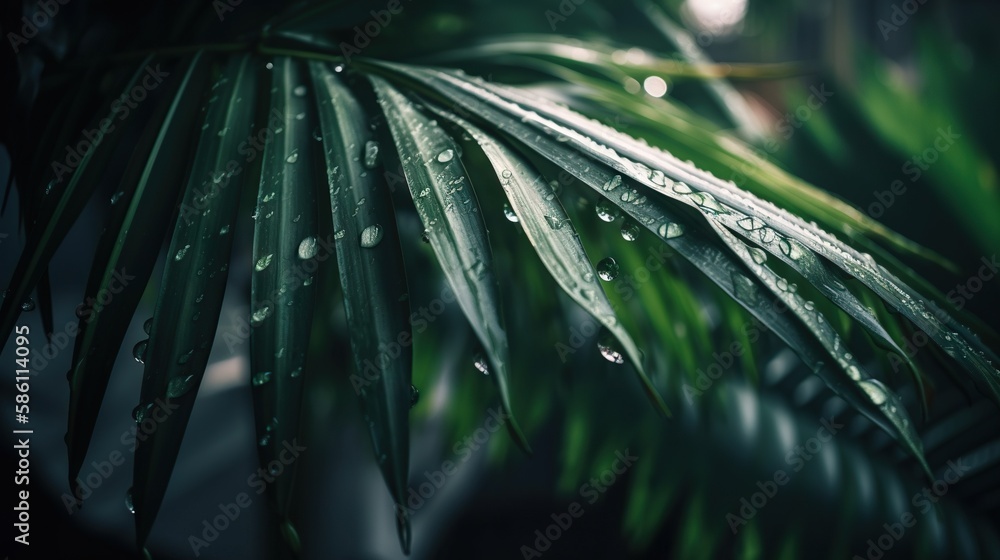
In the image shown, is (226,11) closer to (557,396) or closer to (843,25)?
(557,396)

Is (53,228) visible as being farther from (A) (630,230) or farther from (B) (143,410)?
(A) (630,230)

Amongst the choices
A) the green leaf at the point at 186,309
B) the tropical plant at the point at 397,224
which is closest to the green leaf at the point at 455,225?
the tropical plant at the point at 397,224

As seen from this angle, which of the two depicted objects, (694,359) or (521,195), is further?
(694,359)

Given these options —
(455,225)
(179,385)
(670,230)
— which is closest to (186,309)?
(179,385)

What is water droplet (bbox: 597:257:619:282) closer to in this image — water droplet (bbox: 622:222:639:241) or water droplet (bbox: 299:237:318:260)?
water droplet (bbox: 622:222:639:241)

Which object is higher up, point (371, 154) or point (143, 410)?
point (371, 154)

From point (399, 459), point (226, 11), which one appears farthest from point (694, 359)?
point (226, 11)

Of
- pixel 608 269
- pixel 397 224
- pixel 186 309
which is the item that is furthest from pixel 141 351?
pixel 608 269
